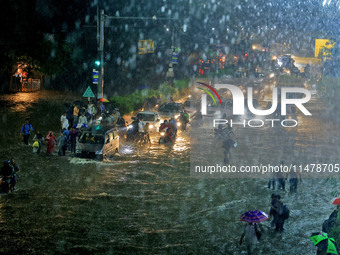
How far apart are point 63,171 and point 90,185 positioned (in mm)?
2147

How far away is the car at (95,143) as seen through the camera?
2011cm

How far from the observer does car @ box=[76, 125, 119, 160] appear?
66.0 feet

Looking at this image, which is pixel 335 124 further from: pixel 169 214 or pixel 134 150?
pixel 169 214

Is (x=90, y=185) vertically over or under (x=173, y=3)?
under

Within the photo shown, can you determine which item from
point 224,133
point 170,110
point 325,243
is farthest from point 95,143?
point 170,110

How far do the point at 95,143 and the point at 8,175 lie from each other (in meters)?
5.68

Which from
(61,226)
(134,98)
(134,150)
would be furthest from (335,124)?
(61,226)

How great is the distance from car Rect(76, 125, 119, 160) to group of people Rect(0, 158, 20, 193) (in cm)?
502

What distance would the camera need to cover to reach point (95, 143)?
66.6 feet

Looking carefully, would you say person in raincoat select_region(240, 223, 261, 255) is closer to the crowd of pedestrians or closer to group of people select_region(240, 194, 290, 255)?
group of people select_region(240, 194, 290, 255)

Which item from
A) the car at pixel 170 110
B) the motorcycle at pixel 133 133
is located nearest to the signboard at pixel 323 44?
the car at pixel 170 110

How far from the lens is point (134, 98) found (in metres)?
37.3

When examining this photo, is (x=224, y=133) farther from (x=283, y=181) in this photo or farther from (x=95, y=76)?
(x=283, y=181)

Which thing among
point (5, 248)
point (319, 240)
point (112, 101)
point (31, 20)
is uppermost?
point (31, 20)
